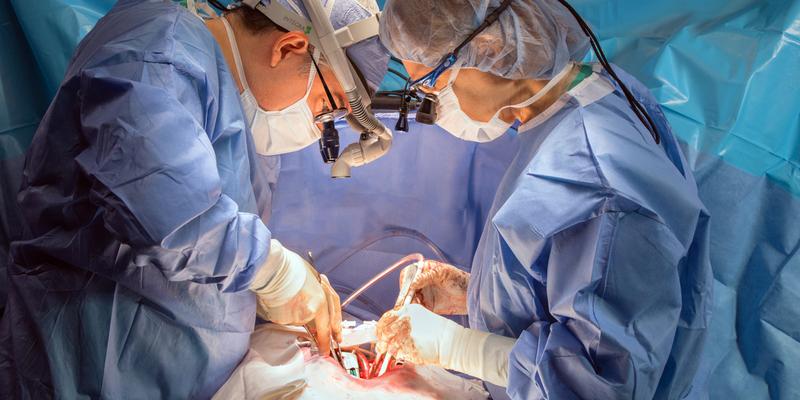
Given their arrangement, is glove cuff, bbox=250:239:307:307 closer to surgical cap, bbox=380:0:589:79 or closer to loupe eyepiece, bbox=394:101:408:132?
loupe eyepiece, bbox=394:101:408:132

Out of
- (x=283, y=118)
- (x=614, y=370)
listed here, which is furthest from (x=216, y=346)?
(x=614, y=370)

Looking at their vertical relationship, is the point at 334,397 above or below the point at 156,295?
below

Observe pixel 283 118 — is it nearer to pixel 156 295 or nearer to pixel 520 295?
pixel 156 295

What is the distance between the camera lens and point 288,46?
1.54 metres

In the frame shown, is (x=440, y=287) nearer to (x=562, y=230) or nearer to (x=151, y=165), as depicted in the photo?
(x=562, y=230)

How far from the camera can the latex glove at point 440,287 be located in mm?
1899

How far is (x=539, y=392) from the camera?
1.24 metres

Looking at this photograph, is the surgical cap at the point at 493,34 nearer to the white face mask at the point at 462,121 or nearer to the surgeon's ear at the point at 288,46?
the white face mask at the point at 462,121

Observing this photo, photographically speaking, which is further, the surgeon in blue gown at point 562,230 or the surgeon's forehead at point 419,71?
the surgeon's forehead at point 419,71

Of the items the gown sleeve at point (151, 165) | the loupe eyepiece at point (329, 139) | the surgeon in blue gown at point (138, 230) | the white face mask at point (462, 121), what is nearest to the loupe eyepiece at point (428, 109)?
the white face mask at point (462, 121)

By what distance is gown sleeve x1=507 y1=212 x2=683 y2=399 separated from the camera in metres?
1.14

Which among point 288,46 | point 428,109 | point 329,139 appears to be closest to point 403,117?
point 428,109

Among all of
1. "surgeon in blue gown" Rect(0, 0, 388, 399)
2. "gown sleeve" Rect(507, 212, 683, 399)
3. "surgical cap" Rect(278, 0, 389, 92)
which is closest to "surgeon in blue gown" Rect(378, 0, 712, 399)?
"gown sleeve" Rect(507, 212, 683, 399)

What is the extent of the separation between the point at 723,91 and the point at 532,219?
0.84 metres
